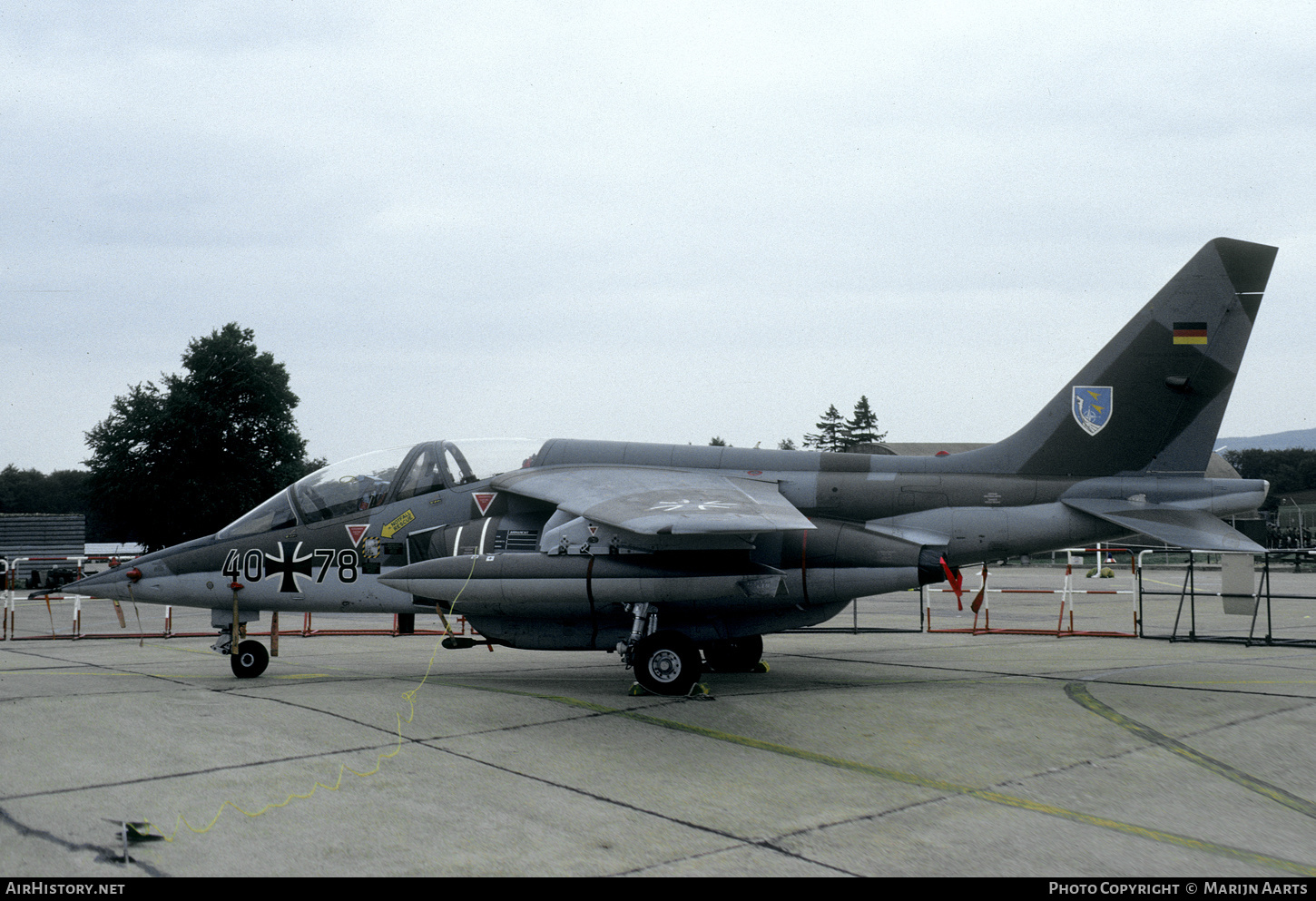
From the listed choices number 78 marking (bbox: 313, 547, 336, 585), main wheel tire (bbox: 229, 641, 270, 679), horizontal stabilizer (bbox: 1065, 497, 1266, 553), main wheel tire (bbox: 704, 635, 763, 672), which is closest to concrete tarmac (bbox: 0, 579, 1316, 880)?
main wheel tire (bbox: 229, 641, 270, 679)

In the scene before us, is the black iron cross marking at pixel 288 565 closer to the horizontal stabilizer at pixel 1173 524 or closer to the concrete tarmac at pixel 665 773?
the concrete tarmac at pixel 665 773

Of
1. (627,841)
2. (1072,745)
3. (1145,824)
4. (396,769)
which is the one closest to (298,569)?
(396,769)

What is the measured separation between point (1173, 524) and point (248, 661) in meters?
10.3

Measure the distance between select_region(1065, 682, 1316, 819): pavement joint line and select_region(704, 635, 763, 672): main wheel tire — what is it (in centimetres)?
359

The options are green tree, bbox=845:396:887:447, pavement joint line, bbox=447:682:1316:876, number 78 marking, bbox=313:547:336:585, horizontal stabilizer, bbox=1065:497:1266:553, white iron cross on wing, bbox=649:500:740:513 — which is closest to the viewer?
pavement joint line, bbox=447:682:1316:876

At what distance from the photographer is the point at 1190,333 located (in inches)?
404

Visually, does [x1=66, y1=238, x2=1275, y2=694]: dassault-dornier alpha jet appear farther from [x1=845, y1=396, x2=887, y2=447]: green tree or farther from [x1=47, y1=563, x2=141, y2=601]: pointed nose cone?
[x1=845, y1=396, x2=887, y2=447]: green tree

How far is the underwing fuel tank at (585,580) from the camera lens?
9.24 metres

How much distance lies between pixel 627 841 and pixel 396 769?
213cm

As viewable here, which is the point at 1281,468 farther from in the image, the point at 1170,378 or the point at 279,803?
the point at 279,803

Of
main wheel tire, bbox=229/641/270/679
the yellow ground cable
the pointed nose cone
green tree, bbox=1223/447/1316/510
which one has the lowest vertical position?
main wheel tire, bbox=229/641/270/679

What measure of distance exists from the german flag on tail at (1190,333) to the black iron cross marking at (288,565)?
1011 centimetres

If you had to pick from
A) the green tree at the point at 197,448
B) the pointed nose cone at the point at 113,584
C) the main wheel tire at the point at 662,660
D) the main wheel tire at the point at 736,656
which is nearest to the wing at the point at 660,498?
the main wheel tire at the point at 662,660

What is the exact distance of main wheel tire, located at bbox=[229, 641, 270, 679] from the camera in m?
10.7
